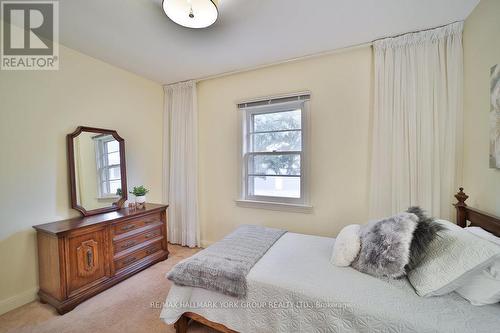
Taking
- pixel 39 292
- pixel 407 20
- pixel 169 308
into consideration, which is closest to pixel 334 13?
pixel 407 20

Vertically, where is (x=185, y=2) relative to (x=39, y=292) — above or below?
above

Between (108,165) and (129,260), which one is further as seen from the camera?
(108,165)

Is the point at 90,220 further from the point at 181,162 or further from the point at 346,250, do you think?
the point at 346,250

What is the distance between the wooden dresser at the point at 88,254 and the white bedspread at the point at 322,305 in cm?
109

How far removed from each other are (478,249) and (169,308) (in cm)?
192

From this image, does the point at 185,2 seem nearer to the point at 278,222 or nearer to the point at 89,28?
the point at 89,28

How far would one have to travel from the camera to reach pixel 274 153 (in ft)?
9.30

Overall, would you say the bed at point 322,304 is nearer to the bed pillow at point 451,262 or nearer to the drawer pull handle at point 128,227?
the bed pillow at point 451,262

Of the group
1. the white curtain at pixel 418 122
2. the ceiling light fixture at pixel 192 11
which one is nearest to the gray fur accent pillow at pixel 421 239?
the white curtain at pixel 418 122

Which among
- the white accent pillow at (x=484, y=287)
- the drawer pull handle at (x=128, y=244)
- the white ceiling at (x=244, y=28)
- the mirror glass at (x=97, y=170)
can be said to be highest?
the white ceiling at (x=244, y=28)

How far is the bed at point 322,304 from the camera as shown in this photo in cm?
102

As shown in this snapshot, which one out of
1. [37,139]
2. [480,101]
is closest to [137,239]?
[37,139]

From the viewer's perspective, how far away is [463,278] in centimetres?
108

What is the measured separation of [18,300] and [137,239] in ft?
3.44
